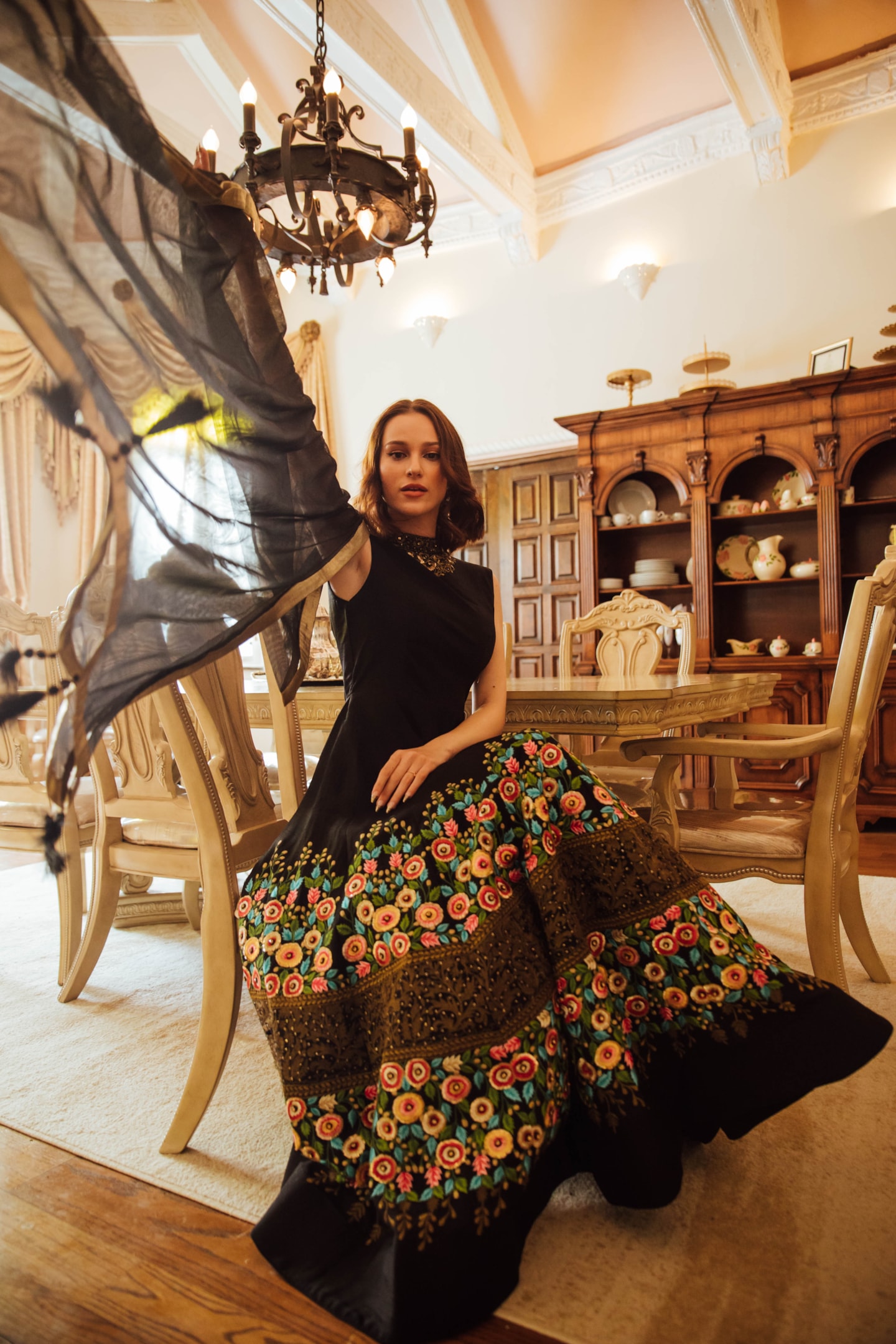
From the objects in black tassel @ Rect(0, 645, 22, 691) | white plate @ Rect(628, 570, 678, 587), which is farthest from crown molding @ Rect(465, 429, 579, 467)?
black tassel @ Rect(0, 645, 22, 691)

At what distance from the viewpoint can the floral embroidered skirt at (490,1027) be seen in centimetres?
102

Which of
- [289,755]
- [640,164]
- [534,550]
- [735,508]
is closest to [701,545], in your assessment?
[735,508]

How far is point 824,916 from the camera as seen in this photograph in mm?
1742

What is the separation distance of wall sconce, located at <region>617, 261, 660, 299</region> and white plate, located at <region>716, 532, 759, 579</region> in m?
1.67

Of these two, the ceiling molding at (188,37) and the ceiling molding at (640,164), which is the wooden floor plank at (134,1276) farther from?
the ceiling molding at (640,164)

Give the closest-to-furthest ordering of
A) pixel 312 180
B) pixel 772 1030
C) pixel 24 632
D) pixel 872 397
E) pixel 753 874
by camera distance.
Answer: pixel 24 632 → pixel 772 1030 → pixel 753 874 → pixel 312 180 → pixel 872 397

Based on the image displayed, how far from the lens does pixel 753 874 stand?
5.94 feet

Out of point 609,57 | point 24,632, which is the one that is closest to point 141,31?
point 609,57

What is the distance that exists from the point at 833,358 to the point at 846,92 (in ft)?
5.04

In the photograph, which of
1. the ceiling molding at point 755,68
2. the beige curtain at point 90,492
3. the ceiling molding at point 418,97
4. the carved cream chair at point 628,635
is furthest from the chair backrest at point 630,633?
the ceiling molding at point 418,97

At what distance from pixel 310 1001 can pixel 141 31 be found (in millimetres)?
5173

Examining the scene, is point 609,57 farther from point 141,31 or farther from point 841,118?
point 141,31

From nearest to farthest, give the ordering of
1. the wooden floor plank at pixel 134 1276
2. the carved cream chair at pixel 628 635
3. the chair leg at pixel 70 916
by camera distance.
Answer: the wooden floor plank at pixel 134 1276 → the chair leg at pixel 70 916 → the carved cream chair at pixel 628 635

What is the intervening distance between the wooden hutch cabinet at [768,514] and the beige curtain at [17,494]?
13.3 ft
